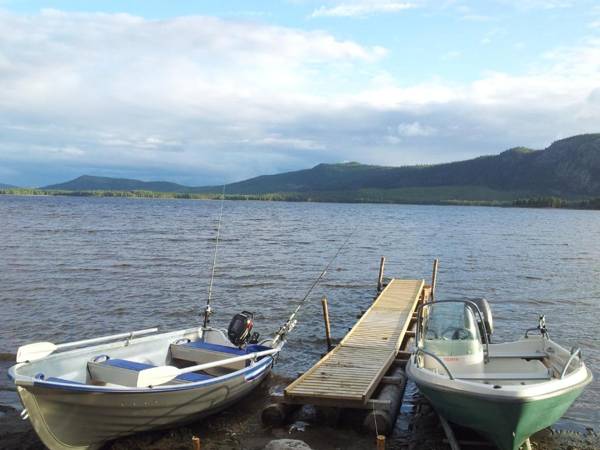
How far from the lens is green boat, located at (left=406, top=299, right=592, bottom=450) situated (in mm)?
8766

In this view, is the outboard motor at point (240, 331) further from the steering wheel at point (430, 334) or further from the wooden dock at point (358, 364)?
the steering wheel at point (430, 334)

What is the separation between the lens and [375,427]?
10.3 metres

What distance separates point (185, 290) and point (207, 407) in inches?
602

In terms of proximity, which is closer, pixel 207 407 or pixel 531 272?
pixel 207 407

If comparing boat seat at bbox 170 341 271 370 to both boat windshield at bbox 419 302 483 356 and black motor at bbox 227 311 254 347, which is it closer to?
black motor at bbox 227 311 254 347

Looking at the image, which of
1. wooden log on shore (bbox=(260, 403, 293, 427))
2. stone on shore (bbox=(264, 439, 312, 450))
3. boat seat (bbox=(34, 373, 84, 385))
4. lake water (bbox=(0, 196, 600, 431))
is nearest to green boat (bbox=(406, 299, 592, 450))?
lake water (bbox=(0, 196, 600, 431))

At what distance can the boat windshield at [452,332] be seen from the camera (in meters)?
10.8

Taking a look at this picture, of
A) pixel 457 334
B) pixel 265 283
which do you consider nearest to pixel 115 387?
pixel 457 334

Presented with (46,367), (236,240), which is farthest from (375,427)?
(236,240)

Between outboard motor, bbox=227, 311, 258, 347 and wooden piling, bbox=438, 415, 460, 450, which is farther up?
outboard motor, bbox=227, 311, 258, 347

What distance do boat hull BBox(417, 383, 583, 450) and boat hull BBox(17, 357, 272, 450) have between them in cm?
432

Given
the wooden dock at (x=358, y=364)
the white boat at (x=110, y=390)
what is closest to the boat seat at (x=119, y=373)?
the white boat at (x=110, y=390)

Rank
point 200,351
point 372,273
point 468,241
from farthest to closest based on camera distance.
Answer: point 468,241 → point 372,273 → point 200,351

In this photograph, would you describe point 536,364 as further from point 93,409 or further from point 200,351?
point 93,409
